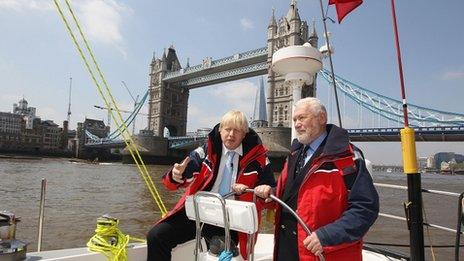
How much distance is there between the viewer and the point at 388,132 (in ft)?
158

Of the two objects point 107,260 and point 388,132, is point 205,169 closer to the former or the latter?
point 107,260

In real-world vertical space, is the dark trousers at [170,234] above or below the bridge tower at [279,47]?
below

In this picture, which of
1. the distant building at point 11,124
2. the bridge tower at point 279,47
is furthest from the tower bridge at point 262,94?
the distant building at point 11,124

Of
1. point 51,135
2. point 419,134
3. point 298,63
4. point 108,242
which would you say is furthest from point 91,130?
point 108,242

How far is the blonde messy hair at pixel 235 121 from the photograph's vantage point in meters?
2.79

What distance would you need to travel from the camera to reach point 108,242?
284 cm

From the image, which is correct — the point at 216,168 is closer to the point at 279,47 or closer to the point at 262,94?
the point at 279,47

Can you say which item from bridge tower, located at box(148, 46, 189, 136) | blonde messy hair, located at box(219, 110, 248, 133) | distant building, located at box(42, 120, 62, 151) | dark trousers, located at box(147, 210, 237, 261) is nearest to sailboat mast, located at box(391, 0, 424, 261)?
blonde messy hair, located at box(219, 110, 248, 133)

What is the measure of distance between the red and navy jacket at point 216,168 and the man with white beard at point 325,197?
48cm

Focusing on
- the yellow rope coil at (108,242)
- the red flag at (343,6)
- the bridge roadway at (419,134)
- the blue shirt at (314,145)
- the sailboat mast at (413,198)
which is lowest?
the yellow rope coil at (108,242)

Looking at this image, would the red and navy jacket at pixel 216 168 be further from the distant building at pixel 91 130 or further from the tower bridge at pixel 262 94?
the distant building at pixel 91 130

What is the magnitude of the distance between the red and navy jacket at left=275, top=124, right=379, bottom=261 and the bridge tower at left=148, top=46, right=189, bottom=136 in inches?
3065

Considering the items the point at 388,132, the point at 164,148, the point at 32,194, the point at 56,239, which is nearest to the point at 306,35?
the point at 388,132

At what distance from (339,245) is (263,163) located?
101 cm
